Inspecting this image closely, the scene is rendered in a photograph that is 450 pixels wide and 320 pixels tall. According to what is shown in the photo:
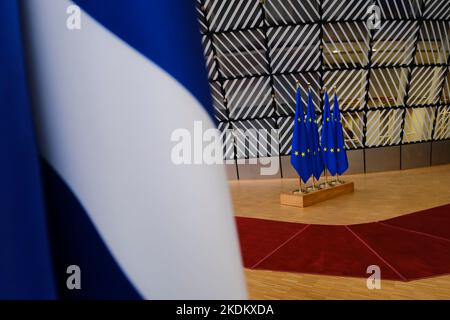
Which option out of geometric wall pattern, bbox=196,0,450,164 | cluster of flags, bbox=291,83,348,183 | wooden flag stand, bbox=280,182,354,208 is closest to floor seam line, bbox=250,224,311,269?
wooden flag stand, bbox=280,182,354,208

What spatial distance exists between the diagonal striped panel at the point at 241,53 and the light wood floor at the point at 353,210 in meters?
4.82

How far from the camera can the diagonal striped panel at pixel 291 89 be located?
50.4 feet

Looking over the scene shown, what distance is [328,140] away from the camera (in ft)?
36.1

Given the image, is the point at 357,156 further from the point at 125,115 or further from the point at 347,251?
the point at 125,115

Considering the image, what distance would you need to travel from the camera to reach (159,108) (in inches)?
22.5

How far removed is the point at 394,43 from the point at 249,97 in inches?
257

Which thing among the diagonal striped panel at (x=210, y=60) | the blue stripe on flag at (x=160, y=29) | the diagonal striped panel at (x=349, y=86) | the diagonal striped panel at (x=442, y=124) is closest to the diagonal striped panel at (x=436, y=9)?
the diagonal striped panel at (x=349, y=86)

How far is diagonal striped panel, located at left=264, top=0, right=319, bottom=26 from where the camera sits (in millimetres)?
14383

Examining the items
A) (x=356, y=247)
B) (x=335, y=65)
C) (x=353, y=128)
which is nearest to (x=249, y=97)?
(x=335, y=65)

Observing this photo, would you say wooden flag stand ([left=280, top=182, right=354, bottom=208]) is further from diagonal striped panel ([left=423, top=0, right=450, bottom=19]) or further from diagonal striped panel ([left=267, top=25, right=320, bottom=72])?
diagonal striped panel ([left=423, top=0, right=450, bottom=19])

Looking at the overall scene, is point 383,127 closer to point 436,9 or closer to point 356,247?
point 436,9

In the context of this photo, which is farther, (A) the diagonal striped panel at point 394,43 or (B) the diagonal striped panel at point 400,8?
(A) the diagonal striped panel at point 394,43

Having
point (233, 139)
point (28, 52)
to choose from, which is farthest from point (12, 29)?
point (233, 139)

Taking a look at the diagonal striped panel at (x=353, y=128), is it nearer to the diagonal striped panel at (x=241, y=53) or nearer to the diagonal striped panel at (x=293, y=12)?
the diagonal striped panel at (x=241, y=53)
